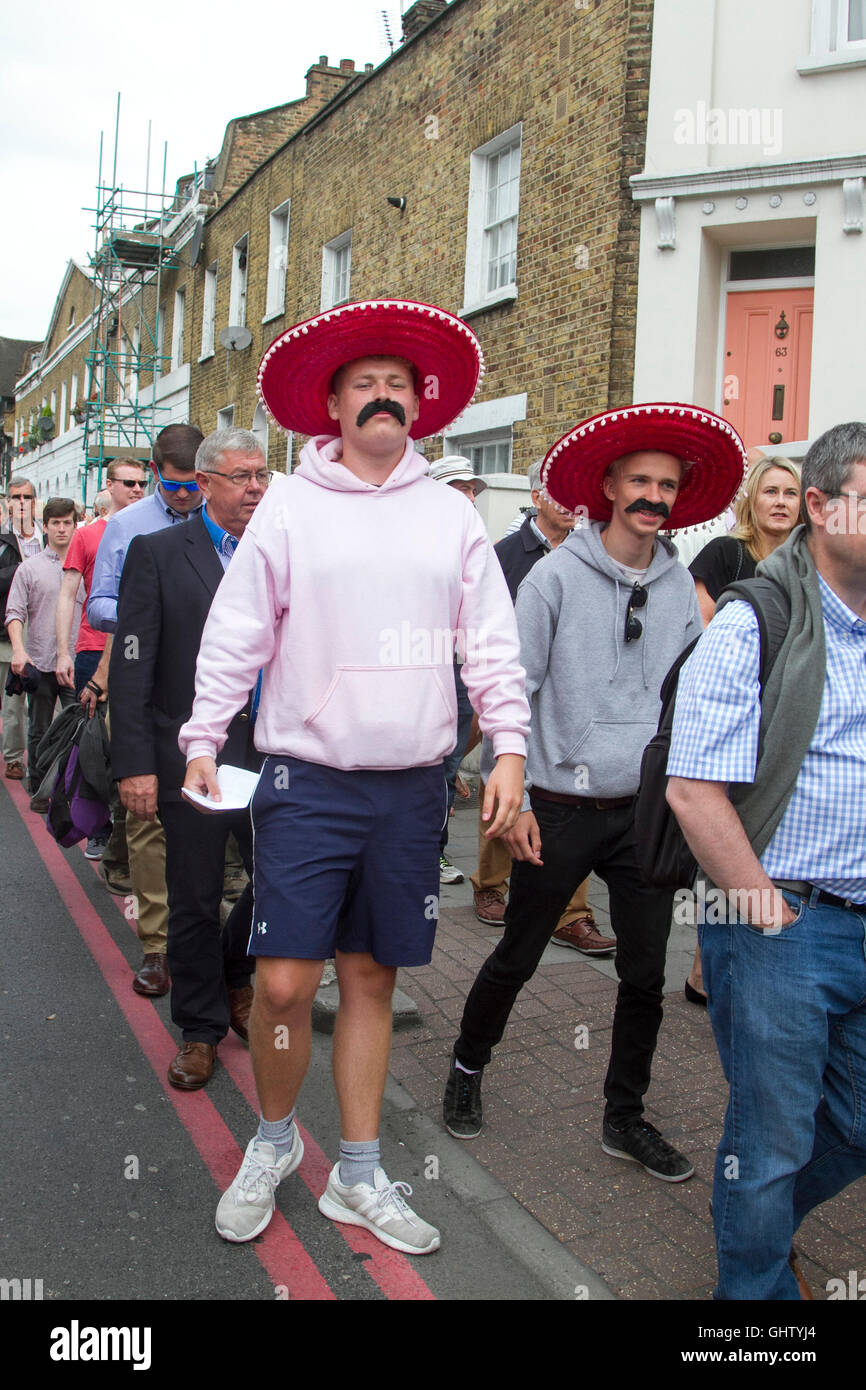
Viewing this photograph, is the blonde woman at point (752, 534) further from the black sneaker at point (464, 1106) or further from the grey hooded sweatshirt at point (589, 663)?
the black sneaker at point (464, 1106)

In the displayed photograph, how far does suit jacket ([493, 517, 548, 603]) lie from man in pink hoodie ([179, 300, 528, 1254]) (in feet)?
8.59

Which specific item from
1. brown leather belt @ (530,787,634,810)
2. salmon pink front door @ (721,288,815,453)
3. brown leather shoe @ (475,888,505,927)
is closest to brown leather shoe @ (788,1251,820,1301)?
brown leather belt @ (530,787,634,810)

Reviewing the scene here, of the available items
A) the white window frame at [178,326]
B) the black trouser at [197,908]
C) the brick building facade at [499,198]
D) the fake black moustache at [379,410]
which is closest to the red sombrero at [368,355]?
the fake black moustache at [379,410]

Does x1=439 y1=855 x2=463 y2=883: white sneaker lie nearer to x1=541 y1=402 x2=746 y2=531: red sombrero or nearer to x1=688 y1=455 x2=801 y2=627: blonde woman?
x1=688 y1=455 x2=801 y2=627: blonde woman

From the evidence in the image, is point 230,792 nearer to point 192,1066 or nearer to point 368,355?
point 368,355

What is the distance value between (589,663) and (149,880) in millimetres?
2474

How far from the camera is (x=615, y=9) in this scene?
375 inches

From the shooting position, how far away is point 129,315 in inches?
1106

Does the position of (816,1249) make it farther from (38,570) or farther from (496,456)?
Result: (496,456)

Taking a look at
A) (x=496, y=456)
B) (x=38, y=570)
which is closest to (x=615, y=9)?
(x=496, y=456)

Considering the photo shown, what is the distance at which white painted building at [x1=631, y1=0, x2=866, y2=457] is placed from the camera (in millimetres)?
8516

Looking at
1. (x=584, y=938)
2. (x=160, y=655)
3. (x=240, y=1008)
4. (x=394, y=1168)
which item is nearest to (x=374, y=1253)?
(x=394, y=1168)

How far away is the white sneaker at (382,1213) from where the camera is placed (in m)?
2.97

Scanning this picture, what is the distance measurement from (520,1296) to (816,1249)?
33.0 inches
